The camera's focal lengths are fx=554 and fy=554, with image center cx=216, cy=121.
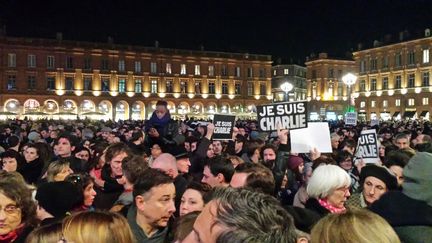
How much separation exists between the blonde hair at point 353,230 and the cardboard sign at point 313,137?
585 cm

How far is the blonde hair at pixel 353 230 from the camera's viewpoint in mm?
2838

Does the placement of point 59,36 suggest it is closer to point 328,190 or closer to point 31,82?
point 31,82

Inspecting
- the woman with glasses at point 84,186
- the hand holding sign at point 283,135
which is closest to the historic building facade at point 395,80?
the hand holding sign at point 283,135

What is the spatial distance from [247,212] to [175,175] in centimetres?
410

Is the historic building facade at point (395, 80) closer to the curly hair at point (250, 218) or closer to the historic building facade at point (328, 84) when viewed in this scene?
the historic building facade at point (328, 84)

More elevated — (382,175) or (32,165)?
(382,175)

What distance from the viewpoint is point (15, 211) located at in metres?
4.53

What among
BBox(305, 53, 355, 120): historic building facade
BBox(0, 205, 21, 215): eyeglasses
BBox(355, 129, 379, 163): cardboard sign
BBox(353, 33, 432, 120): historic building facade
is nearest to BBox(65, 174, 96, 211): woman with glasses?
BBox(0, 205, 21, 215): eyeglasses

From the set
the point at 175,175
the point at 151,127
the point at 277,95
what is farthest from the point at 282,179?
the point at 277,95

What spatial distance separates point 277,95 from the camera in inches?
4464

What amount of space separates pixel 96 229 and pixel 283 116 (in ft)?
20.8

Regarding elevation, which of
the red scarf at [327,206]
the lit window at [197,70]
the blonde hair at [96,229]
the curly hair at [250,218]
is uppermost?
the lit window at [197,70]

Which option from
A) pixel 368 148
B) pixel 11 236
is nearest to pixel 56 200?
pixel 11 236

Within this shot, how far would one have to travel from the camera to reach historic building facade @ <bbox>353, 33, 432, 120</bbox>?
7631 cm
